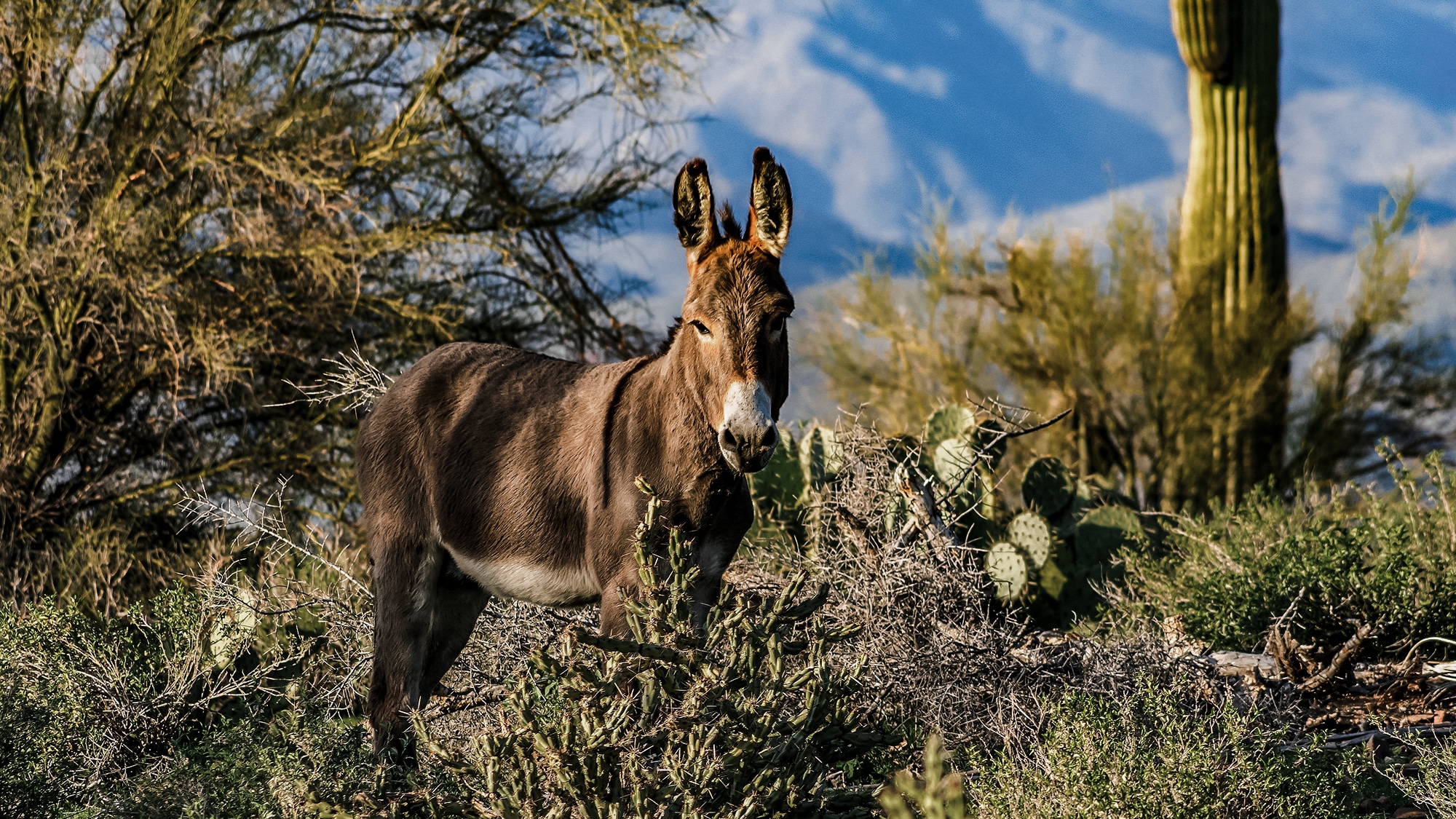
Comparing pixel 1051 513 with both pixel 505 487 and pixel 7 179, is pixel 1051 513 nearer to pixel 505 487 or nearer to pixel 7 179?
pixel 505 487

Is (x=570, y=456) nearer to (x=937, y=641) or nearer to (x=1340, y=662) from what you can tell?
(x=937, y=641)

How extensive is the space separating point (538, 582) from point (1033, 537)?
4.02m

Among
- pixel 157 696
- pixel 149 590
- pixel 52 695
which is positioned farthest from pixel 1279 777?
pixel 149 590

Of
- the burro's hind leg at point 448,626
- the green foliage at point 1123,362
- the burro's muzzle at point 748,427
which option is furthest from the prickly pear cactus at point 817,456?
the green foliage at point 1123,362

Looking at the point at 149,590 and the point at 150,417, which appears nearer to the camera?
the point at 149,590

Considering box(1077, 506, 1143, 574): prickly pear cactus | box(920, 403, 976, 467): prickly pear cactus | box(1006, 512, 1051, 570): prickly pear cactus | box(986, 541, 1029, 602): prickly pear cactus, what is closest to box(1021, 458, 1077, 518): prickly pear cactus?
box(1077, 506, 1143, 574): prickly pear cactus

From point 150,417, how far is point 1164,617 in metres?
8.65

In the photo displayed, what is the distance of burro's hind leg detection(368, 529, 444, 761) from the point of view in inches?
173

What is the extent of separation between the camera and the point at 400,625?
4.41 metres

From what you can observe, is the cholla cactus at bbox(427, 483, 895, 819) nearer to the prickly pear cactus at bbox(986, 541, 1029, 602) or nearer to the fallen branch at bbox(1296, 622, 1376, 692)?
the fallen branch at bbox(1296, 622, 1376, 692)

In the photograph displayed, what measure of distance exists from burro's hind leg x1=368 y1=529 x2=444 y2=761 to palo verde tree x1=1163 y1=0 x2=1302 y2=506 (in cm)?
1263

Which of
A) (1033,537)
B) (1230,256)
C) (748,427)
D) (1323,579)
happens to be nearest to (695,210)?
(748,427)

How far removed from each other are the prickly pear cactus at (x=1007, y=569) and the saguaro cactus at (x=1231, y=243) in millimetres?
9234

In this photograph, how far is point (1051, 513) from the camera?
806 cm
